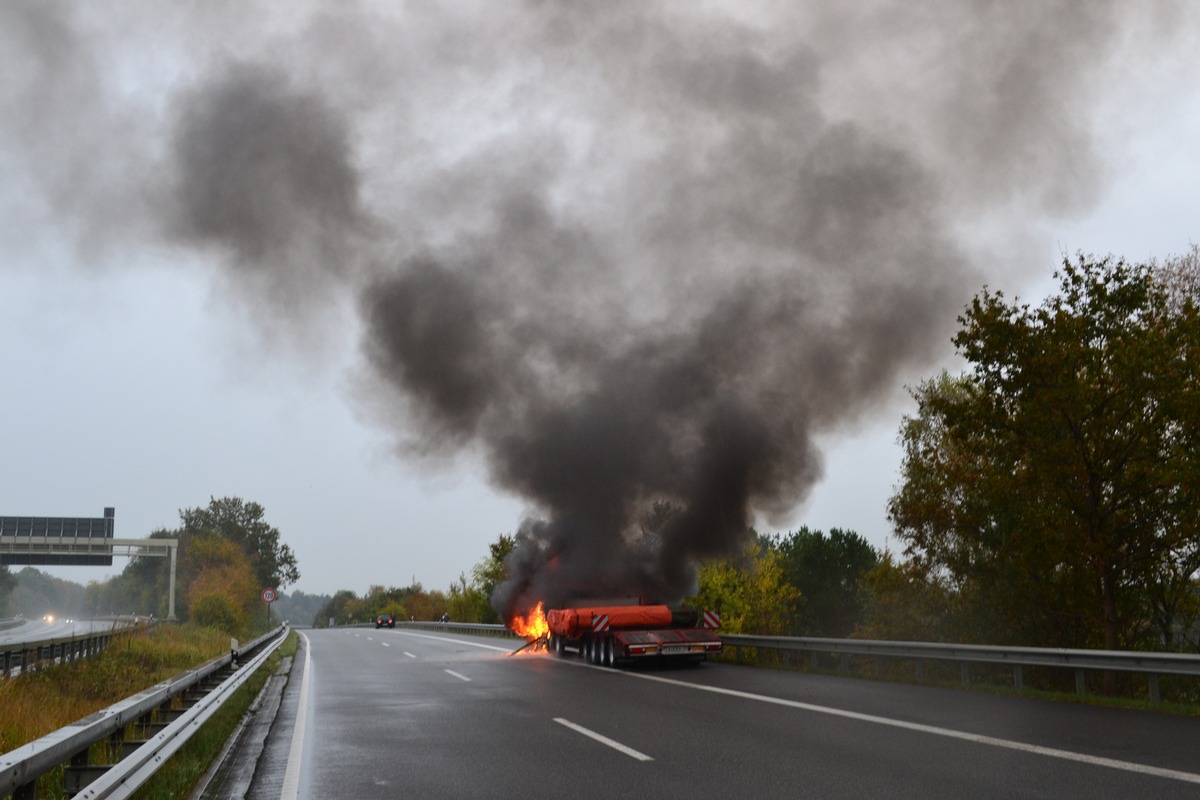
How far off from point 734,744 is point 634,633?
951cm

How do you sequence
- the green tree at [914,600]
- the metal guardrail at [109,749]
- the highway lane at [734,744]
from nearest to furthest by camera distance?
the metal guardrail at [109,749] < the highway lane at [734,744] < the green tree at [914,600]

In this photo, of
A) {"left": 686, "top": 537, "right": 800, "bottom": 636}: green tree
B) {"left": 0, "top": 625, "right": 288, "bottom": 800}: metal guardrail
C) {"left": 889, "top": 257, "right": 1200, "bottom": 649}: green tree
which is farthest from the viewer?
{"left": 686, "top": 537, "right": 800, "bottom": 636}: green tree

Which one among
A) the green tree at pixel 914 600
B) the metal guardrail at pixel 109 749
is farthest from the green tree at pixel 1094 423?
the metal guardrail at pixel 109 749

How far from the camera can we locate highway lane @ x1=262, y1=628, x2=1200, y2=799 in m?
6.57

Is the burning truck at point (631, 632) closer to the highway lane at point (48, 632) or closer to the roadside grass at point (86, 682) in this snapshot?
the roadside grass at point (86, 682)

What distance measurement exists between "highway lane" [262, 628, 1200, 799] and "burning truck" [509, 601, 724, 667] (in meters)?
3.20

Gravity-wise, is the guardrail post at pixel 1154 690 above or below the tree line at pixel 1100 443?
below

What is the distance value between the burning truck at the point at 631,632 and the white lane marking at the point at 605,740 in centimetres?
711

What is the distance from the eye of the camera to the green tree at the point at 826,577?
64.2m

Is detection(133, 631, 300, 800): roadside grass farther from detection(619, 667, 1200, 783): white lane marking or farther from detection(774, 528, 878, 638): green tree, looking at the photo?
detection(774, 528, 878, 638): green tree

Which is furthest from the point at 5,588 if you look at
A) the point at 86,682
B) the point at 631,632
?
the point at 631,632

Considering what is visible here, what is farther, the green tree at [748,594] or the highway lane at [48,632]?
the green tree at [748,594]

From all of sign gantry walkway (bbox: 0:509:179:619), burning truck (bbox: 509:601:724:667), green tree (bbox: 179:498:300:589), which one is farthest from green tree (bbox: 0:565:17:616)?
burning truck (bbox: 509:601:724:667)

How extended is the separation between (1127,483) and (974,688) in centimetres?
586
